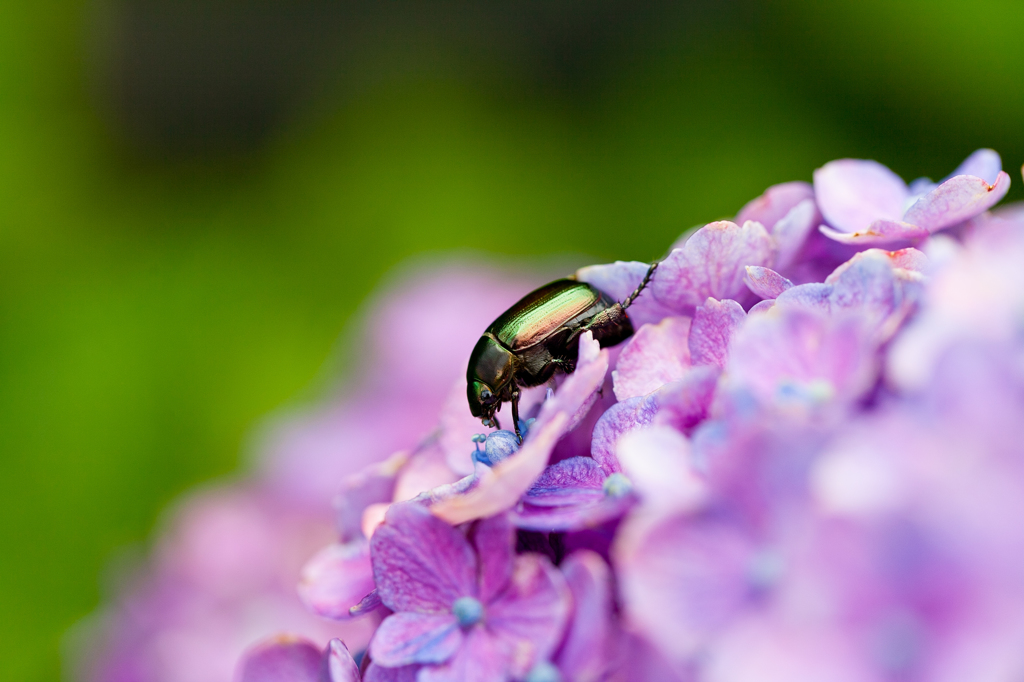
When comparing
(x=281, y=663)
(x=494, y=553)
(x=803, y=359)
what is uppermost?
(x=803, y=359)

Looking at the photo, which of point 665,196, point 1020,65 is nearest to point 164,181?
point 665,196

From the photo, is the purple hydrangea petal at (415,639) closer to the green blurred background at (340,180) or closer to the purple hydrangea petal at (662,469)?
the purple hydrangea petal at (662,469)

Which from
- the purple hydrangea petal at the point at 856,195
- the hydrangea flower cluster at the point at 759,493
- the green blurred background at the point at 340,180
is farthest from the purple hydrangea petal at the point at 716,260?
the green blurred background at the point at 340,180

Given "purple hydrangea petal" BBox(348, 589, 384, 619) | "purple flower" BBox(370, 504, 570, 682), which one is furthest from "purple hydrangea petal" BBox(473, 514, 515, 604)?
"purple hydrangea petal" BBox(348, 589, 384, 619)

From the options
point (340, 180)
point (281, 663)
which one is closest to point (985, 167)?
point (281, 663)

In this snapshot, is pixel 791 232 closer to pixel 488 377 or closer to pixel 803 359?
pixel 803 359

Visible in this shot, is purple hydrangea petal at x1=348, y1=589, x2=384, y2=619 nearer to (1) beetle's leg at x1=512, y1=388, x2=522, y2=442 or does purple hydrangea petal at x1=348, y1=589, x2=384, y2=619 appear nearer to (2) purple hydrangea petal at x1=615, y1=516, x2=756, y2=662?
(1) beetle's leg at x1=512, y1=388, x2=522, y2=442
